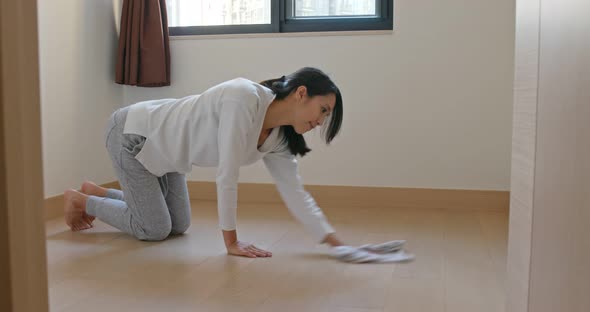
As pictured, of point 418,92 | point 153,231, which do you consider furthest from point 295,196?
point 418,92

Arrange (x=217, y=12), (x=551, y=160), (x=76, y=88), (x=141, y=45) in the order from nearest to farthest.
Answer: (x=551, y=160) → (x=76, y=88) → (x=141, y=45) → (x=217, y=12)

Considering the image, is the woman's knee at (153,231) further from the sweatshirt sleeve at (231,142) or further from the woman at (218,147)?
the sweatshirt sleeve at (231,142)

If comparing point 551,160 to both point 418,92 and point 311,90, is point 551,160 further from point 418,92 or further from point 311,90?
point 418,92

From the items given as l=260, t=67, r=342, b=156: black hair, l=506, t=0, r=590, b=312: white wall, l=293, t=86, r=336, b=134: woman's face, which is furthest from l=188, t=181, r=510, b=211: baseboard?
l=506, t=0, r=590, b=312: white wall

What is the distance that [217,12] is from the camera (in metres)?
3.64

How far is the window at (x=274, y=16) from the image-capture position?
11.1 ft

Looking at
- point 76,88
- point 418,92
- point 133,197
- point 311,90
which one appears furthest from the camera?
point 418,92

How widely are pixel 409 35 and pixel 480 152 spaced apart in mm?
723

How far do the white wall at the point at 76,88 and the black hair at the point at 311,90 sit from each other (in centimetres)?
126

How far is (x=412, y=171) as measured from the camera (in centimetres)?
330

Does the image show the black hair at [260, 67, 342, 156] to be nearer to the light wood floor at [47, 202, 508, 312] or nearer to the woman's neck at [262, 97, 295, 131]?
the woman's neck at [262, 97, 295, 131]

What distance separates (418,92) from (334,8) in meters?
0.70

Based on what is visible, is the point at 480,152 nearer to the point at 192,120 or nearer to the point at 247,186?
the point at 247,186

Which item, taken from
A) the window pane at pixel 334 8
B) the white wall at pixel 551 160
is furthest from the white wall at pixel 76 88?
the white wall at pixel 551 160
